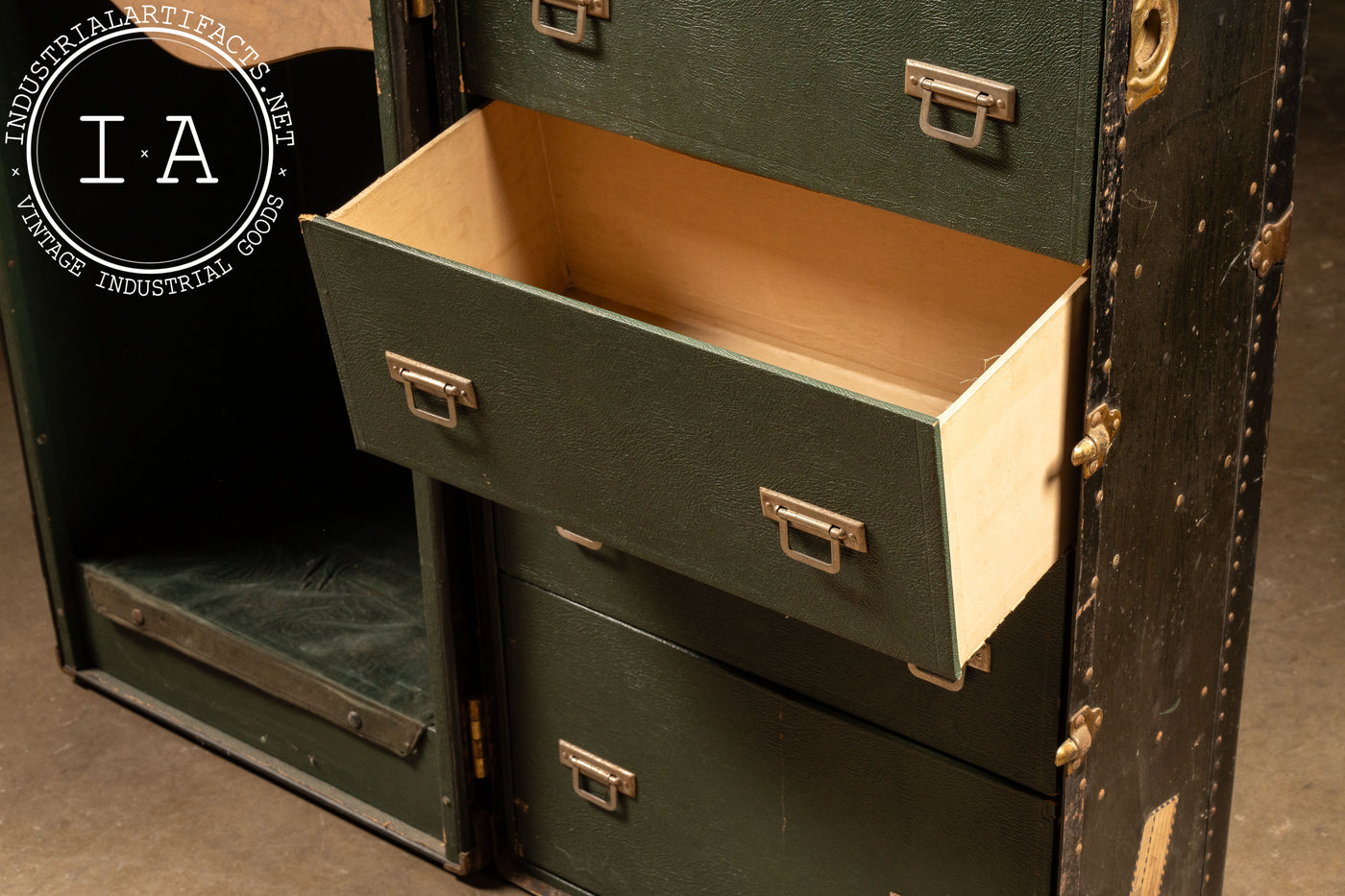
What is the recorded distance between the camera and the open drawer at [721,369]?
1.82 m

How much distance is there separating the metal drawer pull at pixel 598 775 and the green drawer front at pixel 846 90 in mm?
1000

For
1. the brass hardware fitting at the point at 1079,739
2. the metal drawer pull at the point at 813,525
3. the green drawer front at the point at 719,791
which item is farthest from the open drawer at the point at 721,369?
the green drawer front at the point at 719,791

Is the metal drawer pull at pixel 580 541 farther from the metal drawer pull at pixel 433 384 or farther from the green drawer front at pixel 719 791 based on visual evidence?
the metal drawer pull at pixel 433 384

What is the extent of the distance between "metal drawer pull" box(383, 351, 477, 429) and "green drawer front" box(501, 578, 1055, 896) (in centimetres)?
58

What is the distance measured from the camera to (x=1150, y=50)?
182cm

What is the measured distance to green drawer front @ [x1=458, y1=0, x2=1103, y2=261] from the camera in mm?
1814

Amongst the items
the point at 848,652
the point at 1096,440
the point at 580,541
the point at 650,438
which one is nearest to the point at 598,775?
the point at 580,541

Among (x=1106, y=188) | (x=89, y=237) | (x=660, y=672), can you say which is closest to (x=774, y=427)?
(x=1106, y=188)

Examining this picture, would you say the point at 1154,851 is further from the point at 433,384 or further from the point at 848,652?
the point at 433,384

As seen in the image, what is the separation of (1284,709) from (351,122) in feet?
6.69

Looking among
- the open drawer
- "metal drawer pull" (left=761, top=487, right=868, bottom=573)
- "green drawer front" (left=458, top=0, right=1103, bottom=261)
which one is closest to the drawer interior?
the open drawer

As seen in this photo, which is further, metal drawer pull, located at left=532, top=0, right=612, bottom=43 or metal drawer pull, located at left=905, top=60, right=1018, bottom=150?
metal drawer pull, located at left=532, top=0, right=612, bottom=43

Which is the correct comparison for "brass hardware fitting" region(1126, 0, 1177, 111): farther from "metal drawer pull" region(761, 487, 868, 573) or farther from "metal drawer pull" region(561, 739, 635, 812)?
"metal drawer pull" region(561, 739, 635, 812)

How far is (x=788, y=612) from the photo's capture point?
1972 mm
